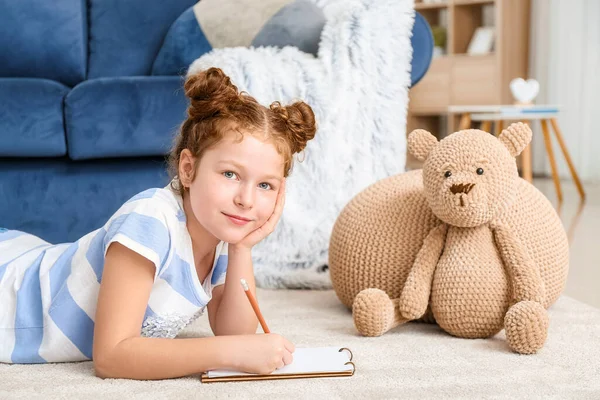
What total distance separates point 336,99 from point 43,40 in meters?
1.05

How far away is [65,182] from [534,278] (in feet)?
3.68

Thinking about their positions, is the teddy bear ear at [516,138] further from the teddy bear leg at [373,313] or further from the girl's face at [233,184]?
the girl's face at [233,184]

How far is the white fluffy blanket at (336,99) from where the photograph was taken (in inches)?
69.3

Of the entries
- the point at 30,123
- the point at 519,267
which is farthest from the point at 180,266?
the point at 30,123

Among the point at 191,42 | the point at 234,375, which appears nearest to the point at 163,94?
the point at 191,42

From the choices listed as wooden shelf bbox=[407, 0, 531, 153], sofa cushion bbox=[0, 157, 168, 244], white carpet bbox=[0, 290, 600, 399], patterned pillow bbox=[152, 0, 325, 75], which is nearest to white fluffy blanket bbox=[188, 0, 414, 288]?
patterned pillow bbox=[152, 0, 325, 75]

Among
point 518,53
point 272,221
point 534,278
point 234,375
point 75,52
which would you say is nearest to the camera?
point 234,375

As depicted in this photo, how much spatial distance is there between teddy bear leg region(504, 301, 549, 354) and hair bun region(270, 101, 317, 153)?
0.40 m

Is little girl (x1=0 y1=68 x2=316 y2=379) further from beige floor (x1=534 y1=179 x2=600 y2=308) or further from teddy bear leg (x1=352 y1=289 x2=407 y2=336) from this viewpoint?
beige floor (x1=534 y1=179 x2=600 y2=308)

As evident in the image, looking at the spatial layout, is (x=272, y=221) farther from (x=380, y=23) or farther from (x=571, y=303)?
(x=380, y=23)

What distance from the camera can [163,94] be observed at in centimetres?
182

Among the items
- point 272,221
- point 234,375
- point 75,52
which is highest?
point 75,52

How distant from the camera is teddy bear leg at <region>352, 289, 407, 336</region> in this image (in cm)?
123

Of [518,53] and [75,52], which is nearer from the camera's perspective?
[75,52]
